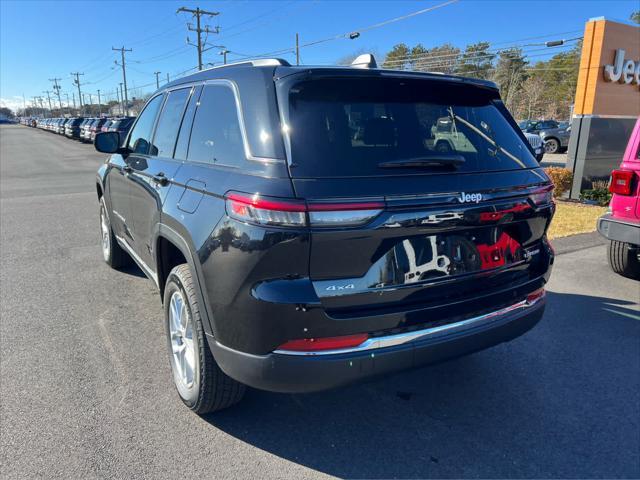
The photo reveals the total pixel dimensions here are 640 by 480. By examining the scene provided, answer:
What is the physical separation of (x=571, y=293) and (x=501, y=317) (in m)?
2.86

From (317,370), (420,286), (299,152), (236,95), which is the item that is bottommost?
(317,370)

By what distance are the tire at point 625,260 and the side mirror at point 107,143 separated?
5339 mm

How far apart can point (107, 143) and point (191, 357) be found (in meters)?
2.51

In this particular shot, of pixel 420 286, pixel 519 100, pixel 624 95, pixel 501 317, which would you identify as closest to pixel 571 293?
pixel 501 317

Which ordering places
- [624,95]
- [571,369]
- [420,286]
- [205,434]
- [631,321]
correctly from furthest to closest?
1. [624,95]
2. [631,321]
3. [571,369]
4. [205,434]
5. [420,286]

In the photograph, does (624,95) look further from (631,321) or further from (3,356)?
(3,356)

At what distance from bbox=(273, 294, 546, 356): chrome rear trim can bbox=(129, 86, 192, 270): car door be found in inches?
60.2

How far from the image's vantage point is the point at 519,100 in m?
67.8

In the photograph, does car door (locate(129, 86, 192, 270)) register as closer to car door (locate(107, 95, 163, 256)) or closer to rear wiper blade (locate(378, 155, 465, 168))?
car door (locate(107, 95, 163, 256))

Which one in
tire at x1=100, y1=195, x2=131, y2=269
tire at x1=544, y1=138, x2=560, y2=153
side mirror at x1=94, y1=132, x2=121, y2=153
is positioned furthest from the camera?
tire at x1=544, y1=138, x2=560, y2=153

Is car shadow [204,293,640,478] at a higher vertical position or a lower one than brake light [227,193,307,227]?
lower

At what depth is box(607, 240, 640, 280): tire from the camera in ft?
17.5

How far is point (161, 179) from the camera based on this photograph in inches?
122

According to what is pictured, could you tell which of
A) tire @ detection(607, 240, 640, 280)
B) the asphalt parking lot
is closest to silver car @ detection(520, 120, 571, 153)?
tire @ detection(607, 240, 640, 280)
